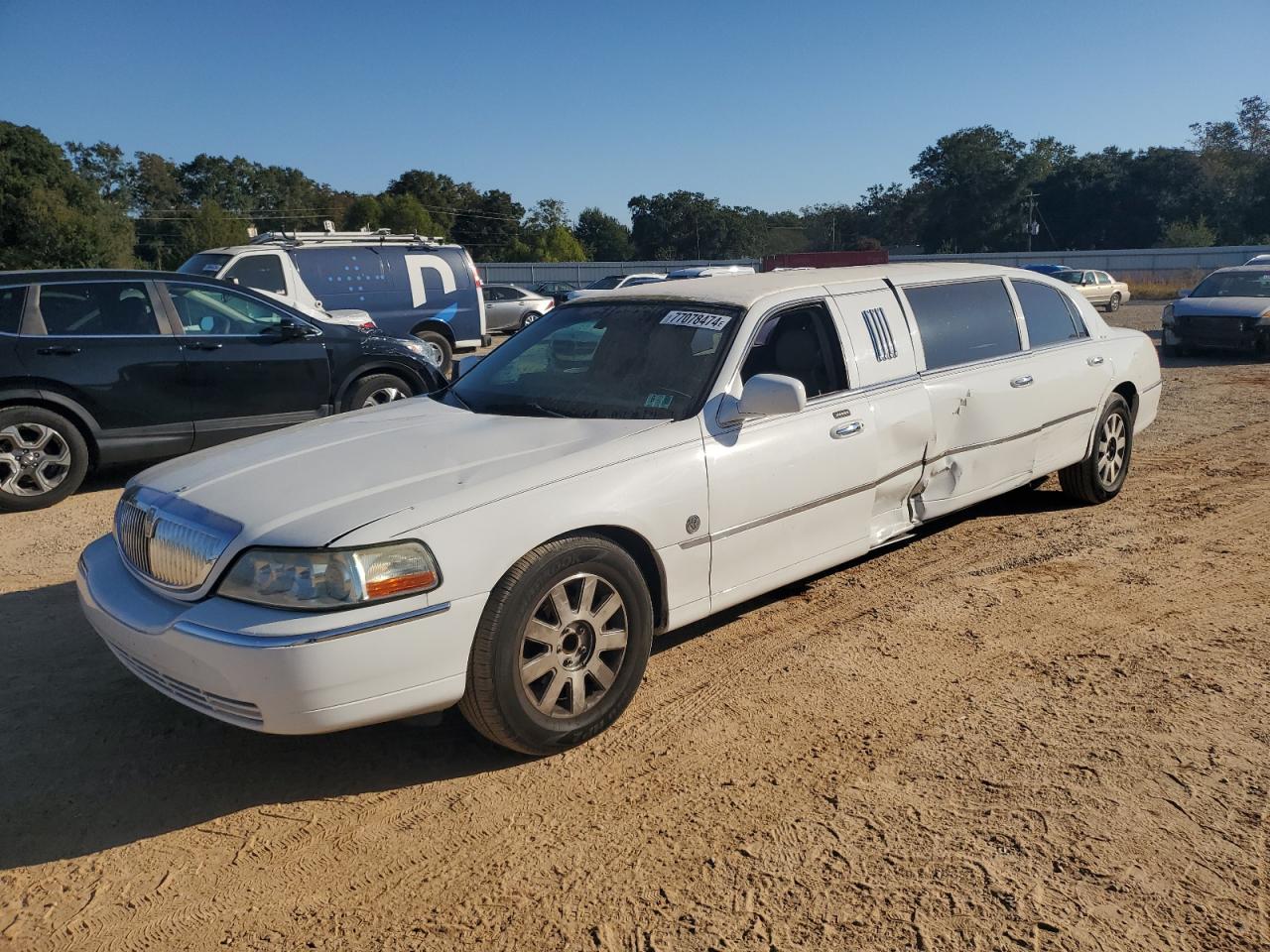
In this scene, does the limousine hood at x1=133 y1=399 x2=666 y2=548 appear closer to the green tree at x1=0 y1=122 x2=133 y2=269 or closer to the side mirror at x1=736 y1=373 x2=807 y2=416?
the side mirror at x1=736 y1=373 x2=807 y2=416

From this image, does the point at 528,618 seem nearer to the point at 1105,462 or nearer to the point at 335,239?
the point at 1105,462

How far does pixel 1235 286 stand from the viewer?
52.5ft

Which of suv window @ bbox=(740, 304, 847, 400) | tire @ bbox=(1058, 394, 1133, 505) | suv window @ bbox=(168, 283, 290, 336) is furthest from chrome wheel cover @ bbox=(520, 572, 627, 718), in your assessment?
suv window @ bbox=(168, 283, 290, 336)

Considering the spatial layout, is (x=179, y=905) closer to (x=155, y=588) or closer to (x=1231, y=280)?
(x=155, y=588)

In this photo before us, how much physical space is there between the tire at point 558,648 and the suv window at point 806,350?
1500 mm

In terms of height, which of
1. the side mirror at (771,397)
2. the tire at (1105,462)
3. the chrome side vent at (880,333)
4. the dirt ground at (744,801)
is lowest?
the dirt ground at (744,801)

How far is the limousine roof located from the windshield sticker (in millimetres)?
111

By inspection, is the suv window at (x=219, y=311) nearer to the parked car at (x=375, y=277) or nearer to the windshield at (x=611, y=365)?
the windshield at (x=611, y=365)

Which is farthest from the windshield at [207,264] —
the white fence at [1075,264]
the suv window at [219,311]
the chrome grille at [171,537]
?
the white fence at [1075,264]

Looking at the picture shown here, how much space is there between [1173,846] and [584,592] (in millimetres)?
1971

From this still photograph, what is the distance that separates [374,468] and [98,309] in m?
5.06

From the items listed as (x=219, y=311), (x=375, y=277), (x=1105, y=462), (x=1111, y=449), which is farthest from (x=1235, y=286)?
(x=219, y=311)

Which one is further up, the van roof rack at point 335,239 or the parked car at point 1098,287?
the van roof rack at point 335,239

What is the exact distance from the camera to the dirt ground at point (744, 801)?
100 inches
